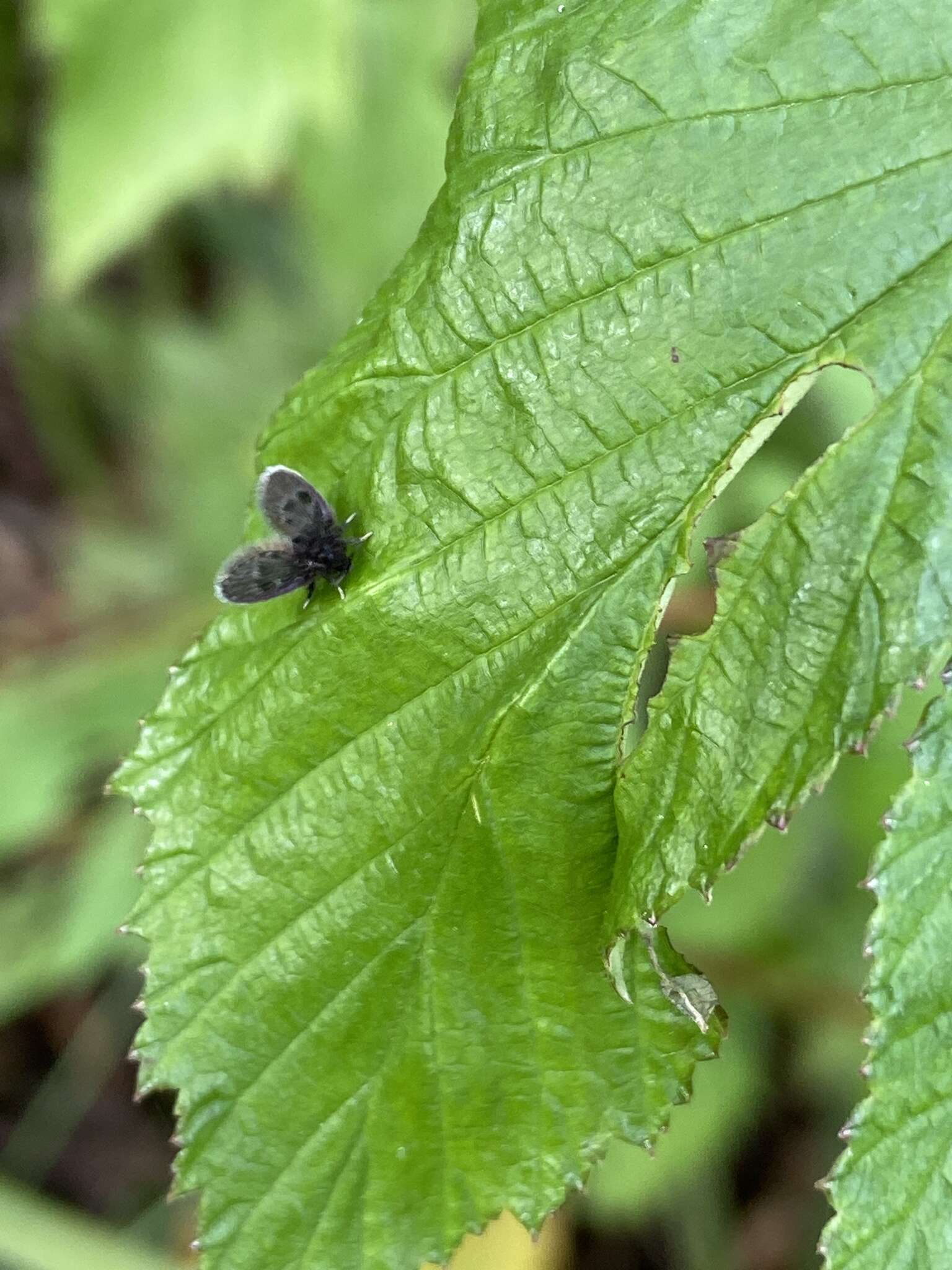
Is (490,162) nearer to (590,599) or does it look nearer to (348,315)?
(590,599)

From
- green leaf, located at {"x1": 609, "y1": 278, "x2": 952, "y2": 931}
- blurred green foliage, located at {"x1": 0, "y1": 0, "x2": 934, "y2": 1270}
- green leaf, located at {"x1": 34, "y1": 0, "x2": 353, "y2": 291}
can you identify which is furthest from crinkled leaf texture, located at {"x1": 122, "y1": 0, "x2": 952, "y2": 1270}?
green leaf, located at {"x1": 34, "y1": 0, "x2": 353, "y2": 291}

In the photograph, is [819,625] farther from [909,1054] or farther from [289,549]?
[289,549]

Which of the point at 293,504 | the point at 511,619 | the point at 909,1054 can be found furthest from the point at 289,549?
the point at 909,1054

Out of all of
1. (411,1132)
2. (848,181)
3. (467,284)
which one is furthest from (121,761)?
(848,181)

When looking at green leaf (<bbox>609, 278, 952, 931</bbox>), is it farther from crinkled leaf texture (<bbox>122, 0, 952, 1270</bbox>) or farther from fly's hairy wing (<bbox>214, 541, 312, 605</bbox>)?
fly's hairy wing (<bbox>214, 541, 312, 605</bbox>)

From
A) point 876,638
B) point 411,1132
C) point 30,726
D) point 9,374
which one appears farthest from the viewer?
point 9,374

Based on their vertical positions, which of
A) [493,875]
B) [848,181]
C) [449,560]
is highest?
[848,181]
